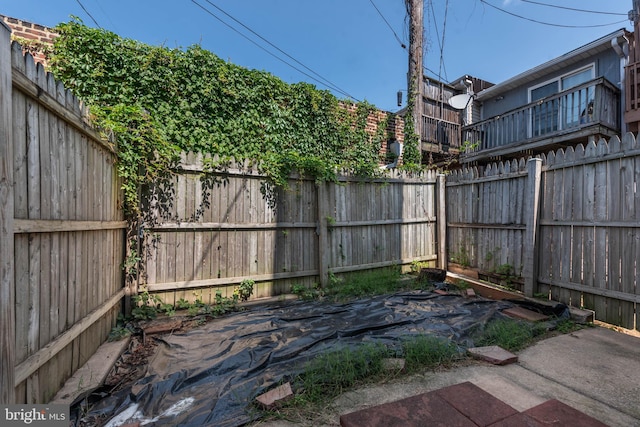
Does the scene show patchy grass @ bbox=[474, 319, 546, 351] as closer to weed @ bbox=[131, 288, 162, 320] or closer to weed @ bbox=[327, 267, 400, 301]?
weed @ bbox=[327, 267, 400, 301]

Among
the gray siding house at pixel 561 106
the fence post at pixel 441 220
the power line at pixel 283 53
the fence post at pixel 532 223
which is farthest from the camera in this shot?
the gray siding house at pixel 561 106

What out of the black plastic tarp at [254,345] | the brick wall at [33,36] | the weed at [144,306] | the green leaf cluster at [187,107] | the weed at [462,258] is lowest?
the black plastic tarp at [254,345]

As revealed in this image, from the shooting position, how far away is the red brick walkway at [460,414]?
5.02 feet

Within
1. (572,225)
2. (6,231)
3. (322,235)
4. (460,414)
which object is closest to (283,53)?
(322,235)

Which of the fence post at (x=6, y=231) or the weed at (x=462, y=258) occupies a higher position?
the fence post at (x=6, y=231)

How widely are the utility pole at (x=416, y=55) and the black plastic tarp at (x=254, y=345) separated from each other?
438cm

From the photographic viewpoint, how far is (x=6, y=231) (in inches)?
55.6

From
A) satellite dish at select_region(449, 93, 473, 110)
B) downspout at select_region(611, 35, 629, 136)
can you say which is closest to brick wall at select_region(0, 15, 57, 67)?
satellite dish at select_region(449, 93, 473, 110)

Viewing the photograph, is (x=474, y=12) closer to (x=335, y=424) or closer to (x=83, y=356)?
(x=335, y=424)

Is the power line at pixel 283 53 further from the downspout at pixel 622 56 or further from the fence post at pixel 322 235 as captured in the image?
the downspout at pixel 622 56

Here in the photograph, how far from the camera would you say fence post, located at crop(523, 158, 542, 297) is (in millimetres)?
4121

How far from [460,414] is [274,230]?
336 centimetres

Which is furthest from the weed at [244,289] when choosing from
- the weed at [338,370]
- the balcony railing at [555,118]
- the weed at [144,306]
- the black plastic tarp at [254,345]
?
the balcony railing at [555,118]

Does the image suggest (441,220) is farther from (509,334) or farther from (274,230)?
(274,230)
